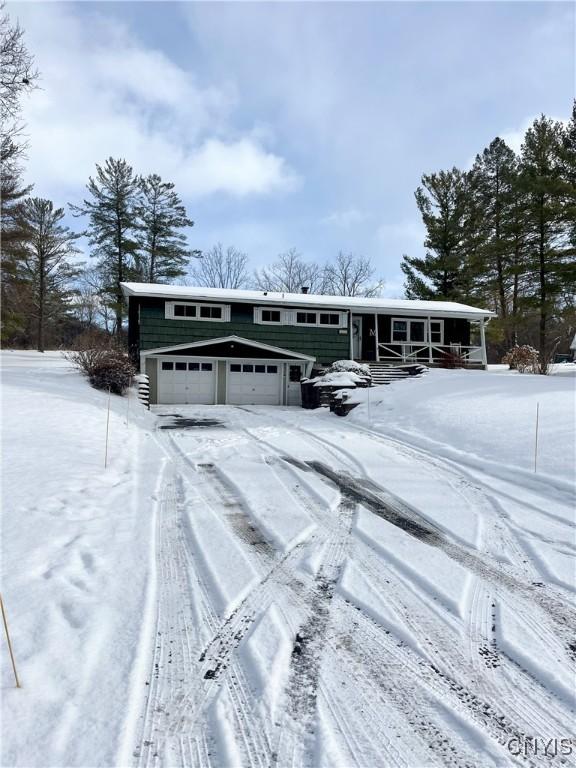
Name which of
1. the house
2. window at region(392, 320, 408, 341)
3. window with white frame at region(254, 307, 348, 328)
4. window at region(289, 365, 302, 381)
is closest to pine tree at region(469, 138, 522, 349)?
the house

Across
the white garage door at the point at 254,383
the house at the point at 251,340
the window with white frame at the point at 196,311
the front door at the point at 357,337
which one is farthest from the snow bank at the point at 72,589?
the front door at the point at 357,337

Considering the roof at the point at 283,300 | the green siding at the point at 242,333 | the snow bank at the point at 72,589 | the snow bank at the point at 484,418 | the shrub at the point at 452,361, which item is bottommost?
the snow bank at the point at 72,589

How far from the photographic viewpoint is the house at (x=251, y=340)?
665 inches

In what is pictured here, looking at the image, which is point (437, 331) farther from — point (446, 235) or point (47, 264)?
point (47, 264)

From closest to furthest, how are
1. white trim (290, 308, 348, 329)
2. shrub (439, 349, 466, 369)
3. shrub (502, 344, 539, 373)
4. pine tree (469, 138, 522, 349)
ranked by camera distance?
white trim (290, 308, 348, 329)
shrub (502, 344, 539, 373)
shrub (439, 349, 466, 369)
pine tree (469, 138, 522, 349)

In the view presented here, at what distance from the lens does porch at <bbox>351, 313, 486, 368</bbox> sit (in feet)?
64.6

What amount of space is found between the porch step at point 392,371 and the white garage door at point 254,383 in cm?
396

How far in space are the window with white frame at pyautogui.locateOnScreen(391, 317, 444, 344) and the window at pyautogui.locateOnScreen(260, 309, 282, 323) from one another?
224 inches

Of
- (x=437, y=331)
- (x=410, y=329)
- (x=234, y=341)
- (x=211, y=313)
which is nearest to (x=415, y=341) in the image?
(x=410, y=329)

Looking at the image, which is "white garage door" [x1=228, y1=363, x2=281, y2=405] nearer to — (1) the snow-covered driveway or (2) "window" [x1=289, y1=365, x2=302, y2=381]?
(2) "window" [x1=289, y1=365, x2=302, y2=381]

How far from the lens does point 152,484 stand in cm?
547

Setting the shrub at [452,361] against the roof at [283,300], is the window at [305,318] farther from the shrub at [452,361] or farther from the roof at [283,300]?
the shrub at [452,361]

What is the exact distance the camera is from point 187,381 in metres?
17.0

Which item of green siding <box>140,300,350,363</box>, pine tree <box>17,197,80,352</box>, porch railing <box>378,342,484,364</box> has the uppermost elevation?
pine tree <box>17,197,80,352</box>
